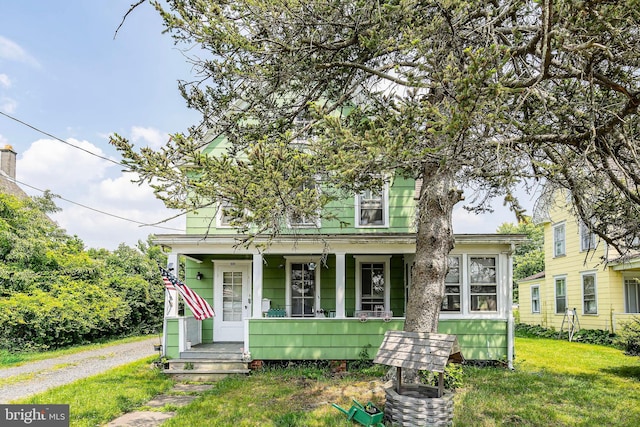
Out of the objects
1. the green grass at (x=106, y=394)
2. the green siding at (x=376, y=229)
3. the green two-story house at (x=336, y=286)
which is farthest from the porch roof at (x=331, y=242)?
the green grass at (x=106, y=394)

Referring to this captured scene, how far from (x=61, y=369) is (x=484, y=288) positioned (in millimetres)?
9665

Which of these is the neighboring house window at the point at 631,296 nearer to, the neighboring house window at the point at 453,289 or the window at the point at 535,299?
the window at the point at 535,299

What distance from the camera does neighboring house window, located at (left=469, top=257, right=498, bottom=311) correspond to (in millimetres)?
9758

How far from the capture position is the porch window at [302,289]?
35.6 ft

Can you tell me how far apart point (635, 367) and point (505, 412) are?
550 centimetres

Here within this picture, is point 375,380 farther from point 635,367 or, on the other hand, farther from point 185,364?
point 635,367

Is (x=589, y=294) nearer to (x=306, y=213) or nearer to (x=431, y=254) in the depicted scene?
(x=431, y=254)

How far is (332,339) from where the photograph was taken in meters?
9.33

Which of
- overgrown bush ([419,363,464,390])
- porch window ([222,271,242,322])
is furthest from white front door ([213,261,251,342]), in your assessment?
overgrown bush ([419,363,464,390])

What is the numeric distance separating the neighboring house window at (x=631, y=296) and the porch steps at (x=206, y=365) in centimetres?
1251

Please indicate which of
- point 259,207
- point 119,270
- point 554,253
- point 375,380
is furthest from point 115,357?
point 554,253

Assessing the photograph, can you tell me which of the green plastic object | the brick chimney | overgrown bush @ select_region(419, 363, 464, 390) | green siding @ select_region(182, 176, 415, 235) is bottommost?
the green plastic object

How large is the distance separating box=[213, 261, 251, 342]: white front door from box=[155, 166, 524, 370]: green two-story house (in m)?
0.03

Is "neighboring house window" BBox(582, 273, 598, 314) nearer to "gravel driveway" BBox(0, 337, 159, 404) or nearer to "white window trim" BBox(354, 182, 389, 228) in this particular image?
"white window trim" BBox(354, 182, 389, 228)
